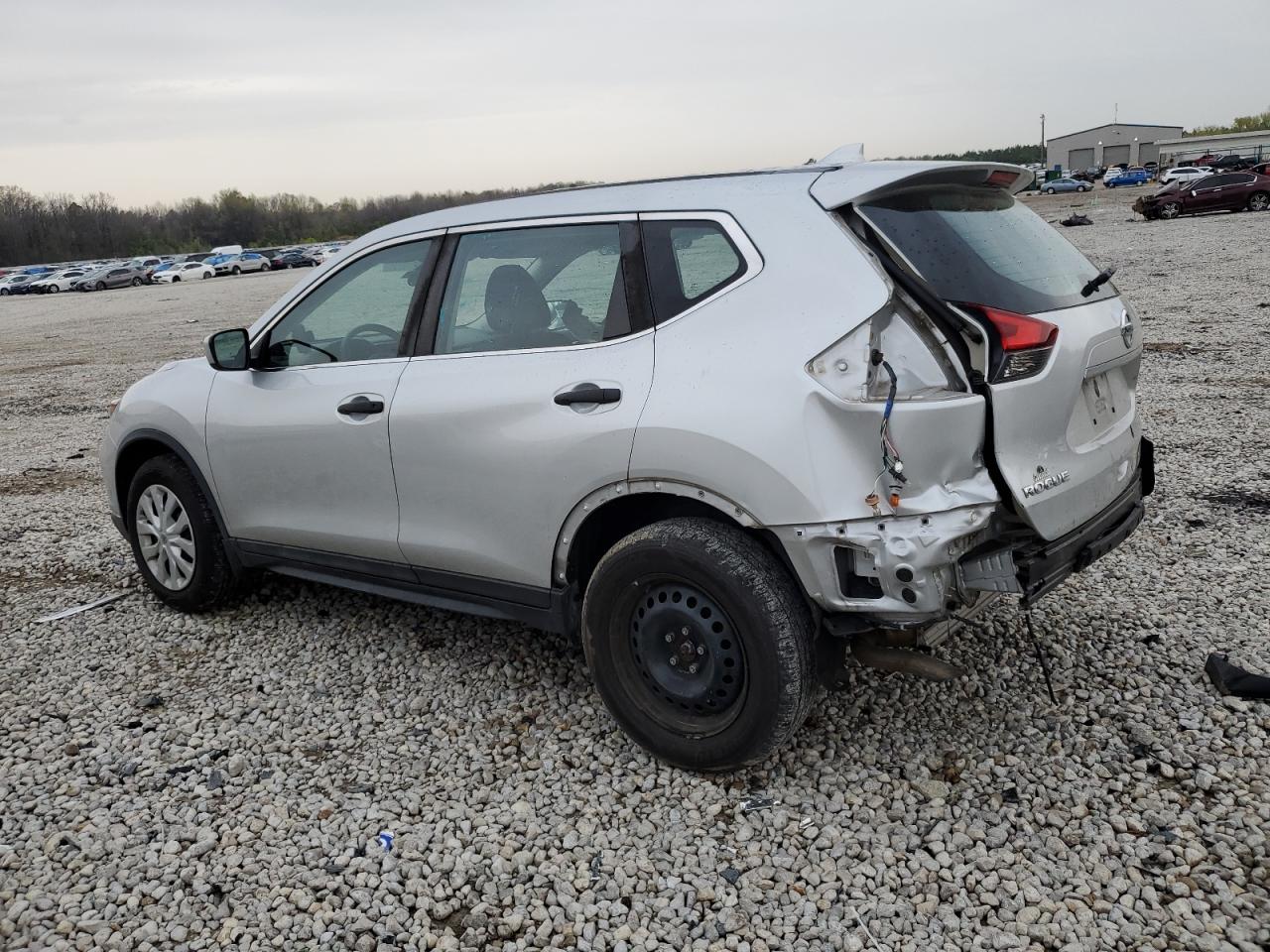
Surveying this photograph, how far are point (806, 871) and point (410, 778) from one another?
141cm

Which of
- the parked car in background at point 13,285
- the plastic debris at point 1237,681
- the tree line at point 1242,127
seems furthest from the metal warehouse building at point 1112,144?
the plastic debris at point 1237,681

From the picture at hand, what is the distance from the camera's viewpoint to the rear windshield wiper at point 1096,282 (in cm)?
341

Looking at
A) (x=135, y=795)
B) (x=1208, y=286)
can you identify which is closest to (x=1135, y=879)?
(x=135, y=795)

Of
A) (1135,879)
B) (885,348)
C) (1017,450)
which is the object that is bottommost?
(1135,879)

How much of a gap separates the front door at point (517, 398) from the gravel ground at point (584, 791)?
2.43ft

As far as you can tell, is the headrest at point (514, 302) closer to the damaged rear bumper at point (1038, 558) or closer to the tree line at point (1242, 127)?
the damaged rear bumper at point (1038, 558)

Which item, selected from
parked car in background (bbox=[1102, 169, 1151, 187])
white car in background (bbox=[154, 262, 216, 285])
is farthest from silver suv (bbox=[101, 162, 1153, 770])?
parked car in background (bbox=[1102, 169, 1151, 187])

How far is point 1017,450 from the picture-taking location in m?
3.03


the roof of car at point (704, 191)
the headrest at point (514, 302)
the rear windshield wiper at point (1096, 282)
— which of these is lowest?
the rear windshield wiper at point (1096, 282)

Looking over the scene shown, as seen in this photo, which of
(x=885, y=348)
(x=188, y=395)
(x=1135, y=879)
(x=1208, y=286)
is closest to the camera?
(x=1135, y=879)

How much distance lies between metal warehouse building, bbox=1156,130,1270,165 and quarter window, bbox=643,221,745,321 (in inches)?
4233

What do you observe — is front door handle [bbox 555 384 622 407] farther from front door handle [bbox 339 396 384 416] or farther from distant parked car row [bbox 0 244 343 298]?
distant parked car row [bbox 0 244 343 298]

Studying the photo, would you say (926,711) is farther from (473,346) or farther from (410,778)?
(473,346)

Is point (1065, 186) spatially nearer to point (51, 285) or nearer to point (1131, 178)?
point (1131, 178)
